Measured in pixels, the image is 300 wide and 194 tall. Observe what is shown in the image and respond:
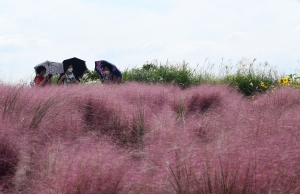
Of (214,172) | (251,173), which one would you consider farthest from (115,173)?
(251,173)

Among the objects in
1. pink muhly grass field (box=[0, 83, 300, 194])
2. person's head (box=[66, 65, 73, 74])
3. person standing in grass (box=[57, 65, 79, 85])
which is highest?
person's head (box=[66, 65, 73, 74])

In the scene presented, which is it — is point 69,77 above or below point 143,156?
above

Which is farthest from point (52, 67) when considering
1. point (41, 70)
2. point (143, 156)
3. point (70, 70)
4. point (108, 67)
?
point (143, 156)

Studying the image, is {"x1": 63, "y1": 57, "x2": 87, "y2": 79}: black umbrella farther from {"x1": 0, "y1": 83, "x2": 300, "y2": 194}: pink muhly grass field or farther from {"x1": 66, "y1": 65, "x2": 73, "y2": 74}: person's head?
{"x1": 0, "y1": 83, "x2": 300, "y2": 194}: pink muhly grass field

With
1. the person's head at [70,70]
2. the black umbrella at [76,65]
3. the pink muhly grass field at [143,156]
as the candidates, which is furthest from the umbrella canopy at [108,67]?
the pink muhly grass field at [143,156]

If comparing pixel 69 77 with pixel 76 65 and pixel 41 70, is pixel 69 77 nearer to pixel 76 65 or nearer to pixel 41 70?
pixel 41 70

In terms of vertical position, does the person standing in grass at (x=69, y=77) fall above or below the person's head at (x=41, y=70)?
below

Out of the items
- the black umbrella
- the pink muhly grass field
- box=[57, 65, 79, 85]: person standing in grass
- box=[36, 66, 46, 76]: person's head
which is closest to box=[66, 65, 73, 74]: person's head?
box=[57, 65, 79, 85]: person standing in grass

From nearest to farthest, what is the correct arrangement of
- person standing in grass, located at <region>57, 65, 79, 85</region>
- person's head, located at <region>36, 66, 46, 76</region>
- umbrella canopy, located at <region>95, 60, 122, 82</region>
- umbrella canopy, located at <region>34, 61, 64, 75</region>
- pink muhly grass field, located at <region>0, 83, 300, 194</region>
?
1. pink muhly grass field, located at <region>0, 83, 300, 194</region>
2. person's head, located at <region>36, 66, 46, 76</region>
3. person standing in grass, located at <region>57, 65, 79, 85</region>
4. umbrella canopy, located at <region>95, 60, 122, 82</region>
5. umbrella canopy, located at <region>34, 61, 64, 75</region>

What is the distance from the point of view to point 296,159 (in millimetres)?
2760

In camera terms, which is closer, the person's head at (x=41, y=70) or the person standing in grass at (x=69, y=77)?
the person's head at (x=41, y=70)

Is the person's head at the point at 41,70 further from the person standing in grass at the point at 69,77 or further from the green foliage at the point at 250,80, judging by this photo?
the green foliage at the point at 250,80

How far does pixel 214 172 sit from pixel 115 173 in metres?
0.50

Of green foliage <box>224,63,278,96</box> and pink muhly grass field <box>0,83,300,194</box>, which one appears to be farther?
green foliage <box>224,63,278,96</box>
